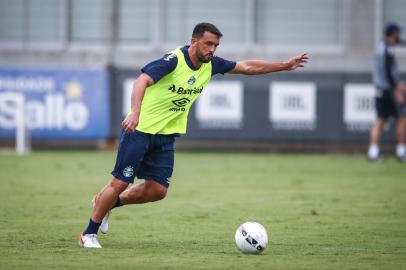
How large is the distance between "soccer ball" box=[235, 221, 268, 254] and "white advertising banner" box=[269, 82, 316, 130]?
14303 millimetres

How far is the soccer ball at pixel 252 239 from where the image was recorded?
9.66m

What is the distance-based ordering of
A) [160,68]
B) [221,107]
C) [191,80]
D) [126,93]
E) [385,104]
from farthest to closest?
[126,93], [221,107], [385,104], [191,80], [160,68]

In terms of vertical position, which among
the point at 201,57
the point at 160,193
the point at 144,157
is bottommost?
the point at 160,193

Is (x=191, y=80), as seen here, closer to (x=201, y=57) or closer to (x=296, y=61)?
(x=201, y=57)

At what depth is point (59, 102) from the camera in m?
24.0

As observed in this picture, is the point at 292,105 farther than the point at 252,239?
Yes

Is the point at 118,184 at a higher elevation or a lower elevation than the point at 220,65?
lower

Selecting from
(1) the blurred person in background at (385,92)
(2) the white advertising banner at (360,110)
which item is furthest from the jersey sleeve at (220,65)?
(2) the white advertising banner at (360,110)

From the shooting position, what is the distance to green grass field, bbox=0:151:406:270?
9422 millimetres

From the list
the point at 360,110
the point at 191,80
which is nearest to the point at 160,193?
the point at 191,80

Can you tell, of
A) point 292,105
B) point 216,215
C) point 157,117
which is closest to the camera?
point 157,117

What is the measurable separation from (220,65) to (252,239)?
6.54 feet

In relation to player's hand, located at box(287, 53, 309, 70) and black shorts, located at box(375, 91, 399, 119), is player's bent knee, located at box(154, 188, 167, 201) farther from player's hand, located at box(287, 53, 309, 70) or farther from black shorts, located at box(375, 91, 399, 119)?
black shorts, located at box(375, 91, 399, 119)

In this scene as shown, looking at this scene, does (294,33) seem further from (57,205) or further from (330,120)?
(57,205)
